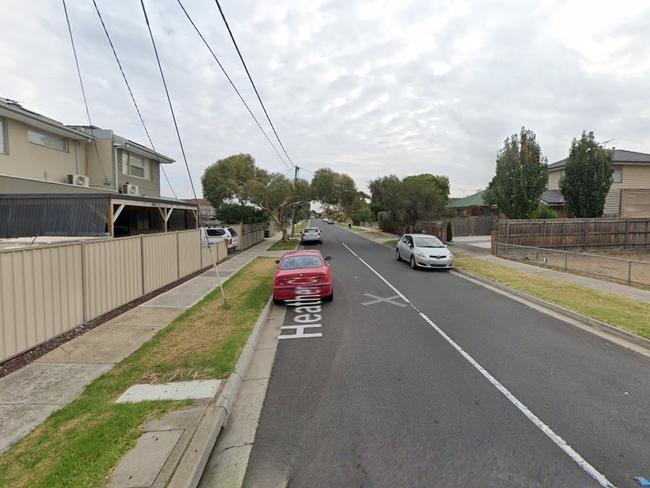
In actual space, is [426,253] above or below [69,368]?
above

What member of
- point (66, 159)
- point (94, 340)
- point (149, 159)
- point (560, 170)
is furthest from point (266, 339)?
point (560, 170)

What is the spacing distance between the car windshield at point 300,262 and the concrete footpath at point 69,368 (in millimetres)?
2766

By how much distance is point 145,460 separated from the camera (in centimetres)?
306

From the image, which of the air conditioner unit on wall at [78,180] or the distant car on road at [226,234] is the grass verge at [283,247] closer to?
the distant car on road at [226,234]

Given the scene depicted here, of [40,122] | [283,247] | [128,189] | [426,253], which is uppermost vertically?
[40,122]

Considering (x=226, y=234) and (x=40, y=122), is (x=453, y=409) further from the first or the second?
(x=40, y=122)

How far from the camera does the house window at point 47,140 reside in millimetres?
15922

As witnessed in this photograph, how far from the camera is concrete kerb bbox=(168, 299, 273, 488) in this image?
2.88m

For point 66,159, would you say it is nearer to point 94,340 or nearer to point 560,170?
point 94,340

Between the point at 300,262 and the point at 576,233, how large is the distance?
18151 millimetres

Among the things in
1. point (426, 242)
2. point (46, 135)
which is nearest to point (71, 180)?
point (46, 135)

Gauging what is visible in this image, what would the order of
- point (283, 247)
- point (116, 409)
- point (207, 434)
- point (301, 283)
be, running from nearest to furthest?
point (207, 434) → point (116, 409) → point (301, 283) → point (283, 247)

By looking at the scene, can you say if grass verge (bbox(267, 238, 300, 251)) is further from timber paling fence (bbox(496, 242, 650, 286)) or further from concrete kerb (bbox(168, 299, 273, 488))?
concrete kerb (bbox(168, 299, 273, 488))

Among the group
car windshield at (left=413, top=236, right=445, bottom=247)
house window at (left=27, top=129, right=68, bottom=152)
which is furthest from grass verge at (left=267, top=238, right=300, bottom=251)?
house window at (left=27, top=129, right=68, bottom=152)
